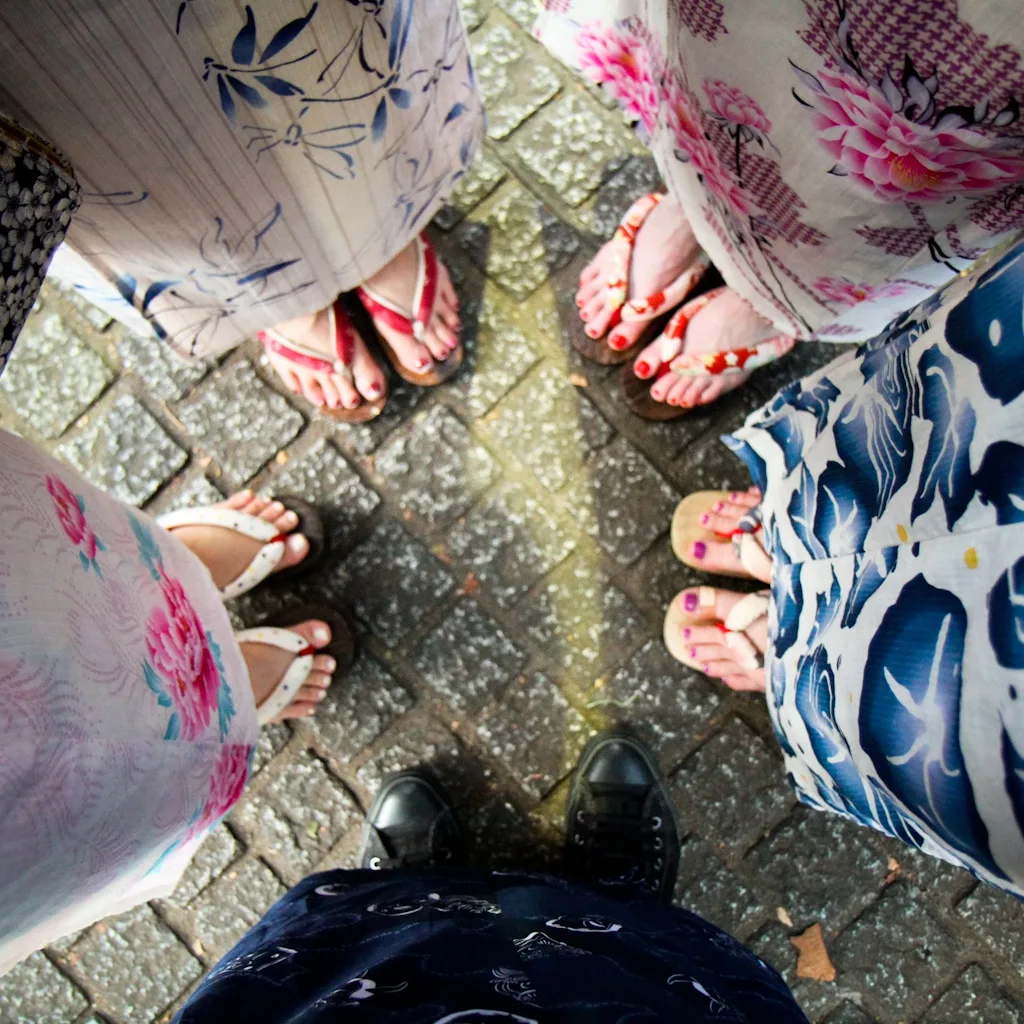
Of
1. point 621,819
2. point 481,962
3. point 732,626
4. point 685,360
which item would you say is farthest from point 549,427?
point 481,962

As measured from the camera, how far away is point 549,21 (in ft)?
5.10

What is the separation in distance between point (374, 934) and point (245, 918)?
3.21 ft

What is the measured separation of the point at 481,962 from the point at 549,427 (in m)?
1.38

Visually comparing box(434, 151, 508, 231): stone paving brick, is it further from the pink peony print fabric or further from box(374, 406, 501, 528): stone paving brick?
the pink peony print fabric

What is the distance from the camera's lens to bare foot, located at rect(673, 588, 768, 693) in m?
1.88

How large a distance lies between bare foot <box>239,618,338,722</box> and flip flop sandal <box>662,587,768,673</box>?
99 cm

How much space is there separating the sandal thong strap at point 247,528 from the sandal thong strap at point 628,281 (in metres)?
1.16

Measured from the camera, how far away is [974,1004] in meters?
1.92

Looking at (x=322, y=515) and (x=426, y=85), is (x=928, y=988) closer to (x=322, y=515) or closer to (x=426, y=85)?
(x=322, y=515)

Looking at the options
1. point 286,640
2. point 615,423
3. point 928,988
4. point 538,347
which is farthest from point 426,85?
point 928,988

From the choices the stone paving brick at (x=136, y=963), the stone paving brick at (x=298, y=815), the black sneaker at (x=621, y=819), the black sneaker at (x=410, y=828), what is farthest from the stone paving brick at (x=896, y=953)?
the stone paving brick at (x=136, y=963)

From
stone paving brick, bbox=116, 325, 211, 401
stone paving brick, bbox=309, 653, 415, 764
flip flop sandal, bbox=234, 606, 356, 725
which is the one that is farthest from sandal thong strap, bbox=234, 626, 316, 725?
stone paving brick, bbox=116, 325, 211, 401

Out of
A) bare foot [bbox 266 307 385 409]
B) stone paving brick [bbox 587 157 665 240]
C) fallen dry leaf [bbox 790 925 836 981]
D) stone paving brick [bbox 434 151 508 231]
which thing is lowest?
fallen dry leaf [bbox 790 925 836 981]

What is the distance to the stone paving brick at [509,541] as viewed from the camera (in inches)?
79.3
